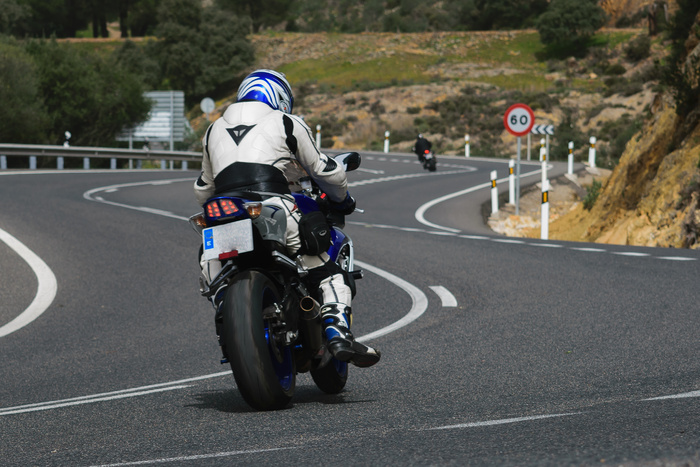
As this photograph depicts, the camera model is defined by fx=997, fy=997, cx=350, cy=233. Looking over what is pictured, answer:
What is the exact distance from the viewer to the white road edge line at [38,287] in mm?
10034

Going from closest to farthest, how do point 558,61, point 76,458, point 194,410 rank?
point 76,458
point 194,410
point 558,61

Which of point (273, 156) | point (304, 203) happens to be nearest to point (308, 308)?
point (304, 203)

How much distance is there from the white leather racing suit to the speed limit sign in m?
19.2

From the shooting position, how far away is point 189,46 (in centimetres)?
9481

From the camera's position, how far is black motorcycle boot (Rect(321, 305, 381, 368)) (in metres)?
5.32

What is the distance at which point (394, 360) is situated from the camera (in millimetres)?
7164

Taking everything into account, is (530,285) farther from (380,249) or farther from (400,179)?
(400,179)

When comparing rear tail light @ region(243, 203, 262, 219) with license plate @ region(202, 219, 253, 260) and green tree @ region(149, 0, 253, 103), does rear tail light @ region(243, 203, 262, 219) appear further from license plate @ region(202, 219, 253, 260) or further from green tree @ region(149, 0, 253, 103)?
green tree @ region(149, 0, 253, 103)

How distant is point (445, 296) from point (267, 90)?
5.39m

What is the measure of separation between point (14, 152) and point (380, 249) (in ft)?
71.1

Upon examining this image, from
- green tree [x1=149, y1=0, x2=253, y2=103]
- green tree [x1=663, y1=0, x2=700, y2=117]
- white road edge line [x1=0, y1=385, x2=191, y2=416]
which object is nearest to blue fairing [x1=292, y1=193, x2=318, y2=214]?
white road edge line [x1=0, y1=385, x2=191, y2=416]

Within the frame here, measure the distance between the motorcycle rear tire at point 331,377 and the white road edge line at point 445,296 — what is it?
4.13 m

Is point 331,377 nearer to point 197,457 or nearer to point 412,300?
point 197,457

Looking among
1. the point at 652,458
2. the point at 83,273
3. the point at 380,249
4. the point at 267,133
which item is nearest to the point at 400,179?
the point at 380,249
